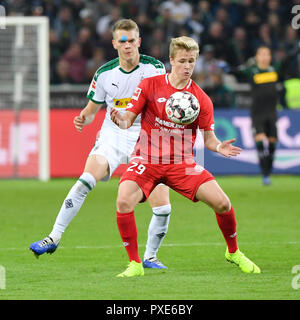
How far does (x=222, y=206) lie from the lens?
301 inches

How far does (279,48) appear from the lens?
21.2m

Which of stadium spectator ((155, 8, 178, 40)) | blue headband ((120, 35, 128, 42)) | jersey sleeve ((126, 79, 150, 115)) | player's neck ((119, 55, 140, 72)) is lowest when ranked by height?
stadium spectator ((155, 8, 178, 40))

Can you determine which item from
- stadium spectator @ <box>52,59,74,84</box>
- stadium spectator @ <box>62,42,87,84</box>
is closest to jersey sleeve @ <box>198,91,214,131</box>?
stadium spectator @ <box>52,59,74,84</box>

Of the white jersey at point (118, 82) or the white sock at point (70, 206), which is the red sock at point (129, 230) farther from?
the white jersey at point (118, 82)

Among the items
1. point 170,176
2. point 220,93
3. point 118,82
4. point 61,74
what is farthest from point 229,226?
point 61,74

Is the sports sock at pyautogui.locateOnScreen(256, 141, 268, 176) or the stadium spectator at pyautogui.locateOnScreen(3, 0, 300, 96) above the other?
the stadium spectator at pyautogui.locateOnScreen(3, 0, 300, 96)

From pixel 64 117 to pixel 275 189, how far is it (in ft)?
15.1

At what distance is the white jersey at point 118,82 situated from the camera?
8.84 meters

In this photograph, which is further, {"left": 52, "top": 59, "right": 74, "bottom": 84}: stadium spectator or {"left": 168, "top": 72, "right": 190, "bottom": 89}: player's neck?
{"left": 52, "top": 59, "right": 74, "bottom": 84}: stadium spectator

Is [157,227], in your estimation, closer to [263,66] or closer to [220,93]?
[263,66]

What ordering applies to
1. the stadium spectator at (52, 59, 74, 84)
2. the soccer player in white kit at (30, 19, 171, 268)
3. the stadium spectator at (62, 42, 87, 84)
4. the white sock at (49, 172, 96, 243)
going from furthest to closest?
the stadium spectator at (62, 42, 87, 84)
the stadium spectator at (52, 59, 74, 84)
the soccer player in white kit at (30, 19, 171, 268)
the white sock at (49, 172, 96, 243)

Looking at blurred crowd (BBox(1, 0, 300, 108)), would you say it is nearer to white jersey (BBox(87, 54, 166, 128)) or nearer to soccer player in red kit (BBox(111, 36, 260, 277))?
white jersey (BBox(87, 54, 166, 128))

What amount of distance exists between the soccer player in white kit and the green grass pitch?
380 mm

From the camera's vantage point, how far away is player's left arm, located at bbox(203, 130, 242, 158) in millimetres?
7407
